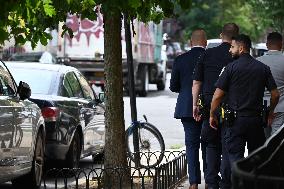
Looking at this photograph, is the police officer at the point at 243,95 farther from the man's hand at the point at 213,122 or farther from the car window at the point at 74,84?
the car window at the point at 74,84

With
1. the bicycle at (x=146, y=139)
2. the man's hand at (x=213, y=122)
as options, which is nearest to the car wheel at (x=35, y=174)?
the man's hand at (x=213, y=122)

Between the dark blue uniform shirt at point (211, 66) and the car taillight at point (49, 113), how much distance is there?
2.57 meters

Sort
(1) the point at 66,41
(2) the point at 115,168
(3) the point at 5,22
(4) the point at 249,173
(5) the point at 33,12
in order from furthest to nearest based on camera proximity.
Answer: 1. (1) the point at 66,41
2. (2) the point at 115,168
3. (5) the point at 33,12
4. (3) the point at 5,22
5. (4) the point at 249,173

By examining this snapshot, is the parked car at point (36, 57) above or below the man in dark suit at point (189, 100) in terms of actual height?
below

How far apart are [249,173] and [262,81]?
205 inches

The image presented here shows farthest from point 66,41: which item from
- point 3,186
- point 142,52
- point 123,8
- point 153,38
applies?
point 123,8

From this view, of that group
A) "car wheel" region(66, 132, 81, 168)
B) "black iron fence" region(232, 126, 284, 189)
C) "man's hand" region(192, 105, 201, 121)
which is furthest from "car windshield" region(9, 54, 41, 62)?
"black iron fence" region(232, 126, 284, 189)

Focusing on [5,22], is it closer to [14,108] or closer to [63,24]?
[14,108]

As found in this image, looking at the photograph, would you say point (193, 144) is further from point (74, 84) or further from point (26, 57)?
point (26, 57)

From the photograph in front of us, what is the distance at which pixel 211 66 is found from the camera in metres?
10.4

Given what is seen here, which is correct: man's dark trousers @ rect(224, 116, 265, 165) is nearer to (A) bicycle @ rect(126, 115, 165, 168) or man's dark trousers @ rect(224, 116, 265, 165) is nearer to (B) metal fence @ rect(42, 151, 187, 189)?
(B) metal fence @ rect(42, 151, 187, 189)

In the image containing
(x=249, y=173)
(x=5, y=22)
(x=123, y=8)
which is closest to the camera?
(x=249, y=173)

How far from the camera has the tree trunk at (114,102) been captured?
426 inches

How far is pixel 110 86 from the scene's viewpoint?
1098 centimetres
